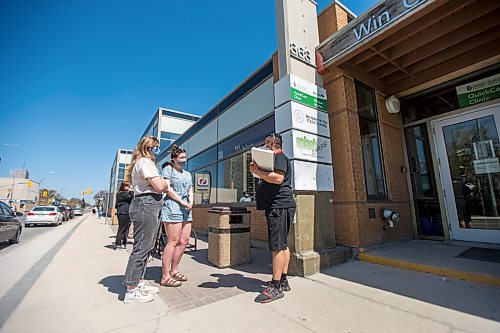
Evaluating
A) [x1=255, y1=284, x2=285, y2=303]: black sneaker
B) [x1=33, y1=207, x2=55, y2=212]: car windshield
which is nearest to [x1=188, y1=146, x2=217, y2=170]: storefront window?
[x1=255, y1=284, x2=285, y2=303]: black sneaker

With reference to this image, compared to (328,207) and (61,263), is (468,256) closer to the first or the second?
(328,207)

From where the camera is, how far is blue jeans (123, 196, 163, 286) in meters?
2.59

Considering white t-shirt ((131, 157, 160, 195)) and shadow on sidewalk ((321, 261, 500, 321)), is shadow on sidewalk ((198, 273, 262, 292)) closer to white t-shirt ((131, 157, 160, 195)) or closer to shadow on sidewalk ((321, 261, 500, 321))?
shadow on sidewalk ((321, 261, 500, 321))

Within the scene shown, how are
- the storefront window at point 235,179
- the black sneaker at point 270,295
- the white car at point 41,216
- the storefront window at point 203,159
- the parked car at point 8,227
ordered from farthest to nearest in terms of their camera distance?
the white car at point 41,216
the storefront window at point 203,159
the storefront window at point 235,179
the parked car at point 8,227
the black sneaker at point 270,295

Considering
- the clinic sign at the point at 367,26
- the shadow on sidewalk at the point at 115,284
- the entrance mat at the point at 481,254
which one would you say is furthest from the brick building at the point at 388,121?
the shadow on sidewalk at the point at 115,284

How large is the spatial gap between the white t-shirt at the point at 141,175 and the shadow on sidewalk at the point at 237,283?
1.47 metres

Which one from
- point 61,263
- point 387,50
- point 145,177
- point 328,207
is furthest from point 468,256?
point 61,263

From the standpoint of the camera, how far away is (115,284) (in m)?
3.27

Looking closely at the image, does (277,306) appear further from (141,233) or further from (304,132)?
(304,132)

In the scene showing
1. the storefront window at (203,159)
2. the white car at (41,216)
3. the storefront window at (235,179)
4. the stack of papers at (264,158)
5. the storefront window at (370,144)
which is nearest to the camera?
the stack of papers at (264,158)

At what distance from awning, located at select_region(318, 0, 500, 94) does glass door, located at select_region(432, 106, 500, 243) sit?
106 cm

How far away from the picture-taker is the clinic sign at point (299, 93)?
12.6 ft

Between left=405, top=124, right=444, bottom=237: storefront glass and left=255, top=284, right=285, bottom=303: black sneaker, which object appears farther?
left=405, top=124, right=444, bottom=237: storefront glass

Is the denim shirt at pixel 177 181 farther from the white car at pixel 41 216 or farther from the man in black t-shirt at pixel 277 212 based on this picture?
the white car at pixel 41 216
